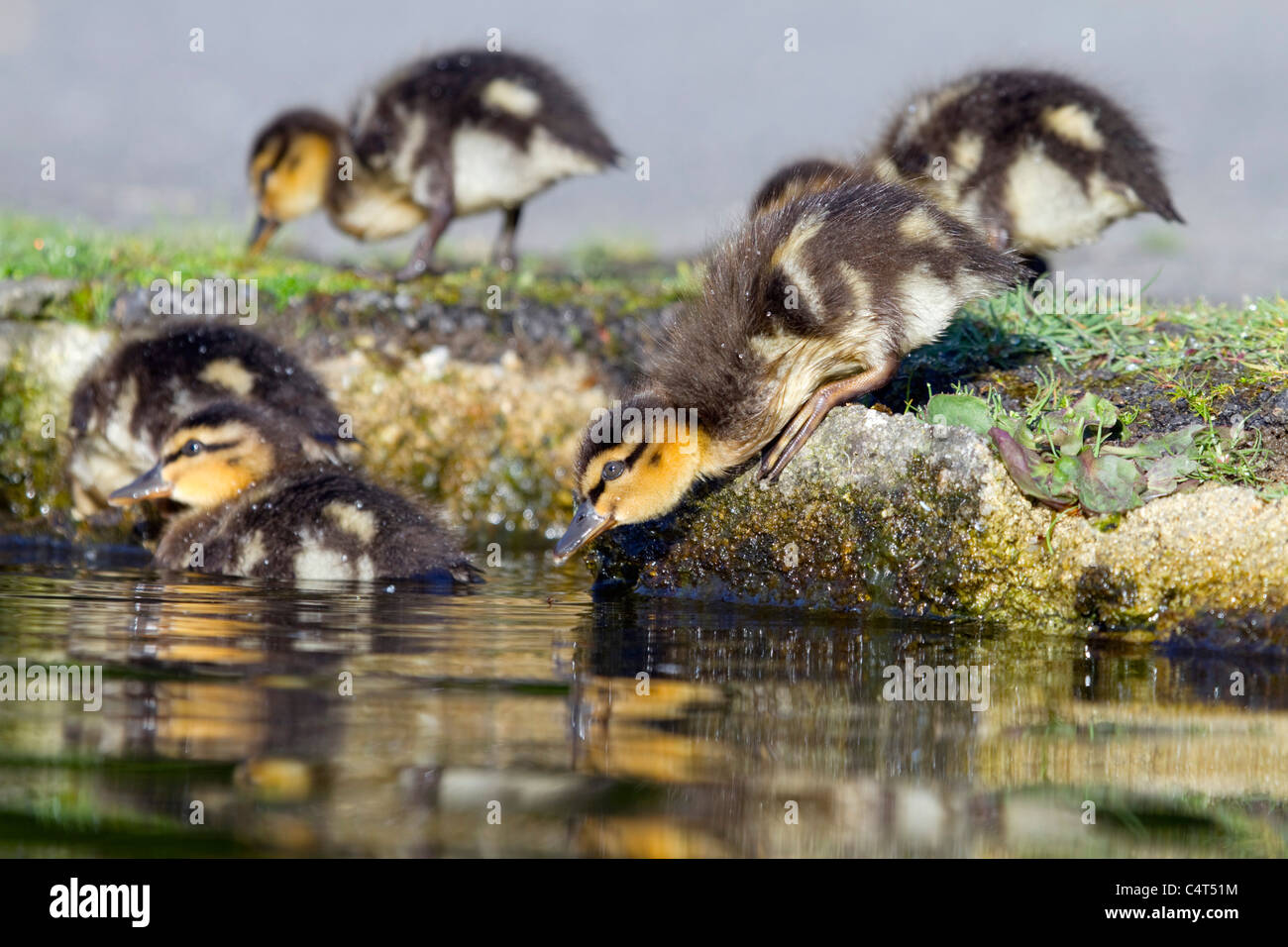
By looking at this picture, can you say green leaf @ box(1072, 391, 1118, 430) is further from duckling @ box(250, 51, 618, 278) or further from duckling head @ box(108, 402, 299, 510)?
duckling @ box(250, 51, 618, 278)

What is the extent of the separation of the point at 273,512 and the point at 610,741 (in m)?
2.16

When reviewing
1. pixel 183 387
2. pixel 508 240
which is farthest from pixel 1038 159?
pixel 183 387

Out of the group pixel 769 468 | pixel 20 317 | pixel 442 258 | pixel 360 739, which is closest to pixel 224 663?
pixel 360 739

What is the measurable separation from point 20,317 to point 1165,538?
14.1ft

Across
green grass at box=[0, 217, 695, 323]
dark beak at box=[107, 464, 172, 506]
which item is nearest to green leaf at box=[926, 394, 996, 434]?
green grass at box=[0, 217, 695, 323]

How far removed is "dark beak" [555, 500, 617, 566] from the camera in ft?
12.7

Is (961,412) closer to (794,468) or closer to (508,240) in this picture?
(794,468)

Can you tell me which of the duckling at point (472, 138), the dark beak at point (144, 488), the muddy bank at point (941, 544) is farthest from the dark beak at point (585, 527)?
the duckling at point (472, 138)

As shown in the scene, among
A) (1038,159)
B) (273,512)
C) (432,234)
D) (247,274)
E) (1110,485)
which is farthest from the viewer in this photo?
(432,234)

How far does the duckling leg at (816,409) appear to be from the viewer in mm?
3895

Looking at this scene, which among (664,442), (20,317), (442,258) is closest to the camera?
(664,442)

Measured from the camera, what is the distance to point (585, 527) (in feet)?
12.9
